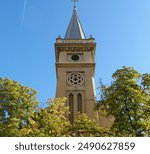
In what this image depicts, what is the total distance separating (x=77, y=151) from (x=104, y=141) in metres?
0.85

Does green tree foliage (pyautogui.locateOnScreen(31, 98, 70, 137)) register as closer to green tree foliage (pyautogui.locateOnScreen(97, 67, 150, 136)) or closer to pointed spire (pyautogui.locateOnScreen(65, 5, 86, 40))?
green tree foliage (pyautogui.locateOnScreen(97, 67, 150, 136))

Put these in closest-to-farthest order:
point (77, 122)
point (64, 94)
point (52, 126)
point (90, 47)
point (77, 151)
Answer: point (77, 151) < point (52, 126) < point (77, 122) < point (64, 94) < point (90, 47)

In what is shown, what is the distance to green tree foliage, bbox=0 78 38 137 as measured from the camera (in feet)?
75.5

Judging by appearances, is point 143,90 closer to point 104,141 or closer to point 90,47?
point 104,141

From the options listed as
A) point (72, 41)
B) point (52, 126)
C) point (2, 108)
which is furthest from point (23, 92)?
point (72, 41)

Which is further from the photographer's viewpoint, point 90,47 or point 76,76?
point 90,47

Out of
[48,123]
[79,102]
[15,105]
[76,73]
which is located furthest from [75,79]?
[48,123]

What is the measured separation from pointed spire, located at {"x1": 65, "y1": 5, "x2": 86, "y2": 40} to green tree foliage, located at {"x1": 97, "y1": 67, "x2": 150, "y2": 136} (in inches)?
1269

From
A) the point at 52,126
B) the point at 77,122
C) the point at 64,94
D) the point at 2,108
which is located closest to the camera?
the point at 52,126

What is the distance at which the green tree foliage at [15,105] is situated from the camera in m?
23.0

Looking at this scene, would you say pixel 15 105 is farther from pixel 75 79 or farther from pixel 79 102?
pixel 75 79

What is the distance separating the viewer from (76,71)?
50.6 metres

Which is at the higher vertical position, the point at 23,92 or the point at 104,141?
the point at 23,92

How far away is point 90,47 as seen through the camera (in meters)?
53.5
